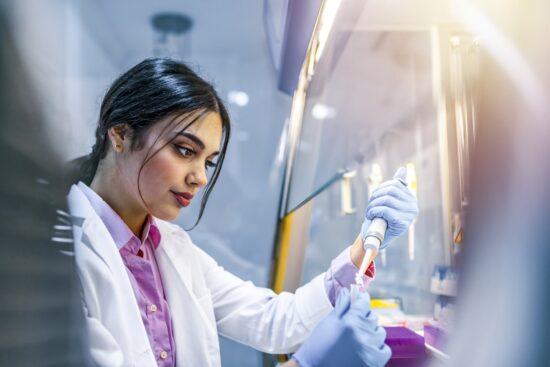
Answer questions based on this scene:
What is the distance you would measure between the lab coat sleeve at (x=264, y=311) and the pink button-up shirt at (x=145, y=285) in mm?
203

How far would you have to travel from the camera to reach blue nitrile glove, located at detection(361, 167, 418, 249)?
0.85 metres

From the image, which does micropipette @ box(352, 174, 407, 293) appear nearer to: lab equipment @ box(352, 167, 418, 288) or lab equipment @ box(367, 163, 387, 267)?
lab equipment @ box(352, 167, 418, 288)

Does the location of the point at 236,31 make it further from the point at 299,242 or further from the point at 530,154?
the point at 530,154

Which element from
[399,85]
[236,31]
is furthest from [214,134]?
[399,85]

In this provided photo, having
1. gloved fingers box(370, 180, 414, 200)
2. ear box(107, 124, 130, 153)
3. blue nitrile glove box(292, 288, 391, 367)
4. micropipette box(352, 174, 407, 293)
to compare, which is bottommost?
blue nitrile glove box(292, 288, 391, 367)

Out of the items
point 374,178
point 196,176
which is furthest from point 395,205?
point 374,178

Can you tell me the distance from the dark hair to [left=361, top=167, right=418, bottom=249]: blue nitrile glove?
0.37 metres

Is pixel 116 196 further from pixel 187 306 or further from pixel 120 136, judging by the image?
pixel 187 306

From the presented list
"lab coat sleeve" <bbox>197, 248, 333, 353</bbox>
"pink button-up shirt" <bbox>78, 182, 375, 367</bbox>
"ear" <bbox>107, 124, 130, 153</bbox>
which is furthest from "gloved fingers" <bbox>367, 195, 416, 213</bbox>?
"ear" <bbox>107, 124, 130, 153</bbox>

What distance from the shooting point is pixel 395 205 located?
858mm

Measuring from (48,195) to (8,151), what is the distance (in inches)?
3.6

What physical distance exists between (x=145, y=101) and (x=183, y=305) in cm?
45

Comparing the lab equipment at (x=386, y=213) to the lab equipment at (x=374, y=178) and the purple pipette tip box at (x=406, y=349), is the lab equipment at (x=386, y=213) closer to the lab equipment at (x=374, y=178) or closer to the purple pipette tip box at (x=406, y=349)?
the purple pipette tip box at (x=406, y=349)

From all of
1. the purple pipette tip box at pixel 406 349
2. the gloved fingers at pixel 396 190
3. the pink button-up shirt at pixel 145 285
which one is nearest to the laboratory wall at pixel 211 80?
the pink button-up shirt at pixel 145 285
